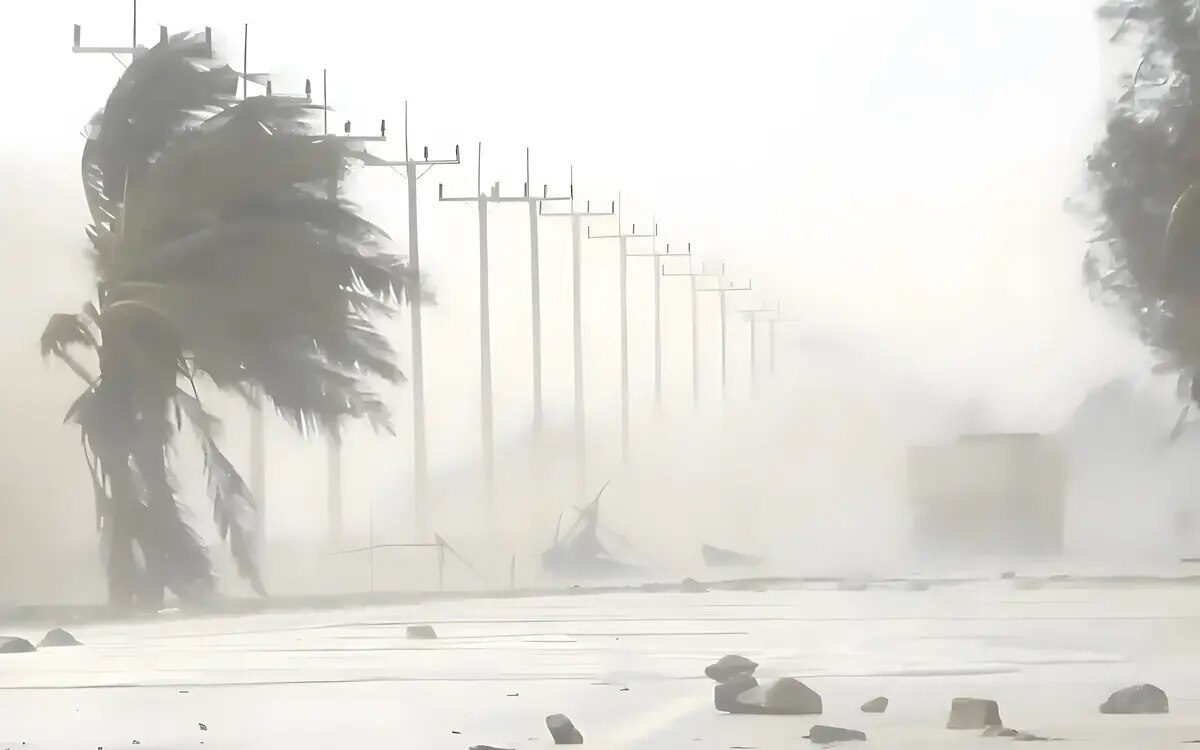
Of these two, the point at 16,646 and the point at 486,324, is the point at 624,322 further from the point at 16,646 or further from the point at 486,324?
the point at 16,646

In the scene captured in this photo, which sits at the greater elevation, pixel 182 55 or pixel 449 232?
pixel 182 55

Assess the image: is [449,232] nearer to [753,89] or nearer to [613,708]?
[753,89]

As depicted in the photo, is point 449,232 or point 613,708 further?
point 449,232

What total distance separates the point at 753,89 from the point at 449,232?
153cm

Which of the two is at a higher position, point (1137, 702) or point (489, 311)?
point (489, 311)

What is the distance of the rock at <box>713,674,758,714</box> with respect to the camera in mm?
6952

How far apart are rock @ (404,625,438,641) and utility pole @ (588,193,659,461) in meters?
1.16

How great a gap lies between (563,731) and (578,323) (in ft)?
8.23

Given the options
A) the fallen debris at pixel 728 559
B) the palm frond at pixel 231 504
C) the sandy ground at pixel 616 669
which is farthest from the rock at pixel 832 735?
the palm frond at pixel 231 504

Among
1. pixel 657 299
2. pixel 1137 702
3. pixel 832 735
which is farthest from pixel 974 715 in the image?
pixel 657 299

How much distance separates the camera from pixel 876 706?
6.95 meters

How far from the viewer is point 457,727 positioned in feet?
22.9

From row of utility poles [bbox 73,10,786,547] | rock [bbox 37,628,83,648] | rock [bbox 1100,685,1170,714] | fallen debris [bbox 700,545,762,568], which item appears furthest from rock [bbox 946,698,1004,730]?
rock [bbox 37,628,83,648]

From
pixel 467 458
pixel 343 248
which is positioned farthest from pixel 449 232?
pixel 467 458
